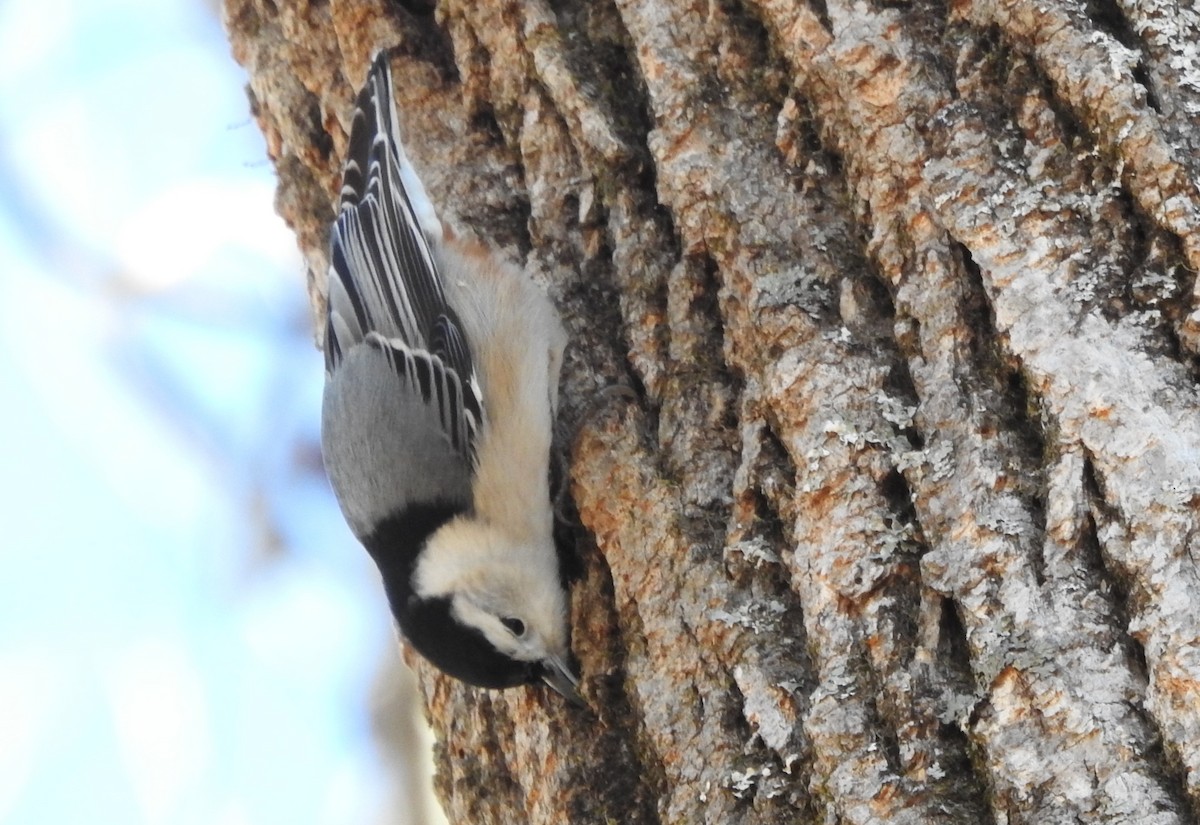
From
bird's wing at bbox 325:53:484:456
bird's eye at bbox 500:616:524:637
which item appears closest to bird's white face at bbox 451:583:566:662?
bird's eye at bbox 500:616:524:637

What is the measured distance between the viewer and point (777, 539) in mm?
1538

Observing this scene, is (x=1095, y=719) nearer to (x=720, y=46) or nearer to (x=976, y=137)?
(x=976, y=137)

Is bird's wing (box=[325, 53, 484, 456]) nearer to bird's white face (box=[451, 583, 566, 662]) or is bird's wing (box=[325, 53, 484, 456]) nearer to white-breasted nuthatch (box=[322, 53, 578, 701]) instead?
white-breasted nuthatch (box=[322, 53, 578, 701])

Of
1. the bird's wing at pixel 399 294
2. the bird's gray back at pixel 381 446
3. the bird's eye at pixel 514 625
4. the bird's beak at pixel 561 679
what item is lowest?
the bird's beak at pixel 561 679

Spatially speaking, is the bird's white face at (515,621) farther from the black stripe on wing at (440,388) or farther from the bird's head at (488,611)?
the black stripe on wing at (440,388)

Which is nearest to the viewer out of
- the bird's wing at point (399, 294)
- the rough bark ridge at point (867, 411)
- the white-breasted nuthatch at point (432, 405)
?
the rough bark ridge at point (867, 411)

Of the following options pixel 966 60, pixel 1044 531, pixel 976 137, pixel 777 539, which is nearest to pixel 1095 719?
pixel 1044 531

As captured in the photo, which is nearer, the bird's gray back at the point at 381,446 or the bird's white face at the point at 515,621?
the bird's white face at the point at 515,621

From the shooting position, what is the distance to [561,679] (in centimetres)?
178

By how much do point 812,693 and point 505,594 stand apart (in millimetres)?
828

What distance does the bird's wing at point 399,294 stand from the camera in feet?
7.74

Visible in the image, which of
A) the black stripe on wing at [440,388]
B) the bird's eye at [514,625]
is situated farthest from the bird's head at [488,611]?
the black stripe on wing at [440,388]

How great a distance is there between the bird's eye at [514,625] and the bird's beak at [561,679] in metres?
0.12

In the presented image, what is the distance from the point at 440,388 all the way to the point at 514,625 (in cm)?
56
